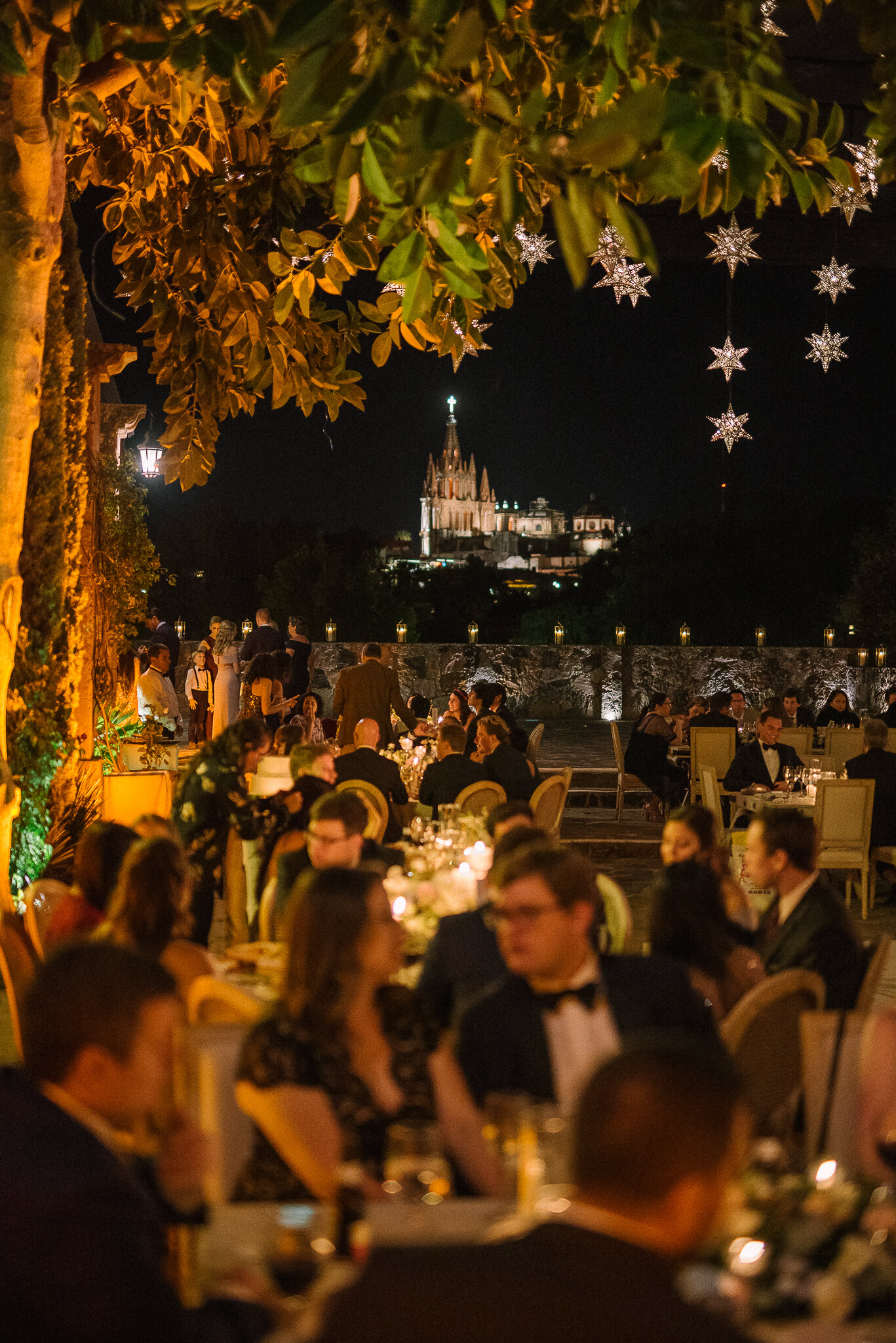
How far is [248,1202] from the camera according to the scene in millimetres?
2617

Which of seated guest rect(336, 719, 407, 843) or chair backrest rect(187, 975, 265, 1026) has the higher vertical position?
seated guest rect(336, 719, 407, 843)

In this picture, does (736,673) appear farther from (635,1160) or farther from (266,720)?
(635,1160)

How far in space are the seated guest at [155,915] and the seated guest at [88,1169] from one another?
1.39 meters

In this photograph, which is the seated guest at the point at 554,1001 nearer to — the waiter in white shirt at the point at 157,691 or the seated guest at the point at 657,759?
the waiter in white shirt at the point at 157,691

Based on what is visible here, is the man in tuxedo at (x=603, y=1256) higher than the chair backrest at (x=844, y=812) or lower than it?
higher

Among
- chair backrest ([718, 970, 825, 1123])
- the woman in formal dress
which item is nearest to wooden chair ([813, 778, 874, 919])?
chair backrest ([718, 970, 825, 1123])

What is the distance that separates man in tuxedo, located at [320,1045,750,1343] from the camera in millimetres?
1321

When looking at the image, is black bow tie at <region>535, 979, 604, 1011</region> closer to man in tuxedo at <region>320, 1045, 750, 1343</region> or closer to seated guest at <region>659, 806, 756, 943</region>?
man in tuxedo at <region>320, 1045, 750, 1343</region>

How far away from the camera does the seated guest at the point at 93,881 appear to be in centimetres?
436

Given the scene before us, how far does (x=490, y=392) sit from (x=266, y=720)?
378 cm

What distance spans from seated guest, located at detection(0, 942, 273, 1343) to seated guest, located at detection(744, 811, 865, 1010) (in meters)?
2.39

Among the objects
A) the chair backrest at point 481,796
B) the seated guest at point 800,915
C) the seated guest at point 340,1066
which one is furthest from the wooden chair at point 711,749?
the seated guest at point 340,1066

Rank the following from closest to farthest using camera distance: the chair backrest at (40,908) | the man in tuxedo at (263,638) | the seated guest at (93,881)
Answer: the seated guest at (93,881)
the chair backrest at (40,908)
the man in tuxedo at (263,638)

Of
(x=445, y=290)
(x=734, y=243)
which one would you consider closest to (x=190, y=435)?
(x=445, y=290)
